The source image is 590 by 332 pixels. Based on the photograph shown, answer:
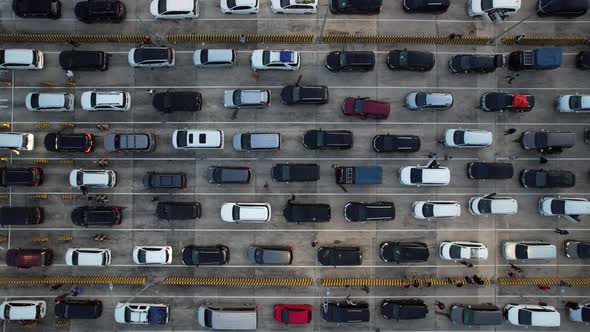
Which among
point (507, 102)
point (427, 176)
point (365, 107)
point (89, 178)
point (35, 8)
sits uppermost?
point (35, 8)

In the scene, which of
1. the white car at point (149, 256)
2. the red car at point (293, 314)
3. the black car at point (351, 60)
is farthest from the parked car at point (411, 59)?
the white car at point (149, 256)

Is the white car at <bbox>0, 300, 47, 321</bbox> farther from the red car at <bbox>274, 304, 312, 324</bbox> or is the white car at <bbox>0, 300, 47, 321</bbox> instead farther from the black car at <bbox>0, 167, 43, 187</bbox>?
the red car at <bbox>274, 304, 312, 324</bbox>

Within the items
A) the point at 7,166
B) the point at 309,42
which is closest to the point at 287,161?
the point at 309,42

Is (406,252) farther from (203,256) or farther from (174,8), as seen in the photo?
(174,8)

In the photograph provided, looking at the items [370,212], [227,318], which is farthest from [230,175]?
[370,212]

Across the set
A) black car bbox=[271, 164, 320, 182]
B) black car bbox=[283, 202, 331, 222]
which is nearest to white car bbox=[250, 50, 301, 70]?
black car bbox=[271, 164, 320, 182]

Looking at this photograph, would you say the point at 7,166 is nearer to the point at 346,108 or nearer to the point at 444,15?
the point at 346,108
